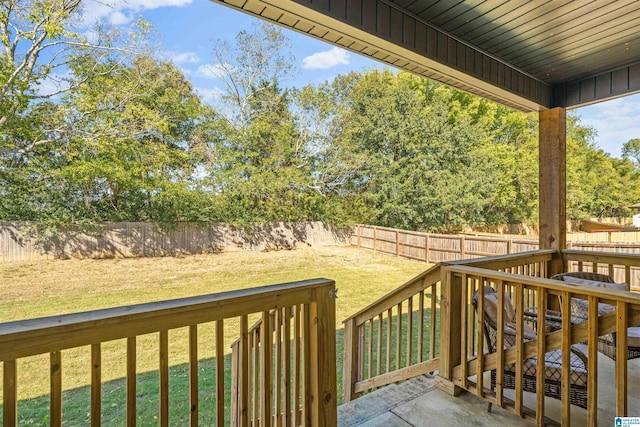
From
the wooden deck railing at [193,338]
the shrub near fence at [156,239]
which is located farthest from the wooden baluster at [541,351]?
the shrub near fence at [156,239]

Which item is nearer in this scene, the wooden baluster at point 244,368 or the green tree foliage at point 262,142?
the wooden baluster at point 244,368

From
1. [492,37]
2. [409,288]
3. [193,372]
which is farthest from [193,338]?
[492,37]

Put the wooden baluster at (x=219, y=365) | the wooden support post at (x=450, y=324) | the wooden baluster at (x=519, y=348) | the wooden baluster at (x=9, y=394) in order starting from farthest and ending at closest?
the wooden support post at (x=450, y=324) < the wooden baluster at (x=519, y=348) < the wooden baluster at (x=219, y=365) < the wooden baluster at (x=9, y=394)

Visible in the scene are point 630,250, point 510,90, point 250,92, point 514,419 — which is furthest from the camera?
point 250,92

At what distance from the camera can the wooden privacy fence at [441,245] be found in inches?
286

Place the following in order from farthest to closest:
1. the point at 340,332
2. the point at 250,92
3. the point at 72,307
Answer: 1. the point at 250,92
2. the point at 72,307
3. the point at 340,332

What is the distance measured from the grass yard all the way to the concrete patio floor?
1593 mm

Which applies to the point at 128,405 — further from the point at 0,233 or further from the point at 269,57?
the point at 269,57

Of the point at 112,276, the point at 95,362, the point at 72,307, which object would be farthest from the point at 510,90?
the point at 112,276

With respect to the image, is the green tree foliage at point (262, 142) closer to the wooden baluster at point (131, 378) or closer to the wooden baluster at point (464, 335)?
the wooden baluster at point (464, 335)

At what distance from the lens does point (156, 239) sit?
9.89 m

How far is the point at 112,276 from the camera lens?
25.5 feet

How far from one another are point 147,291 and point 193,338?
22.1ft

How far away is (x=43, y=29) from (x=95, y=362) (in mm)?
9641
